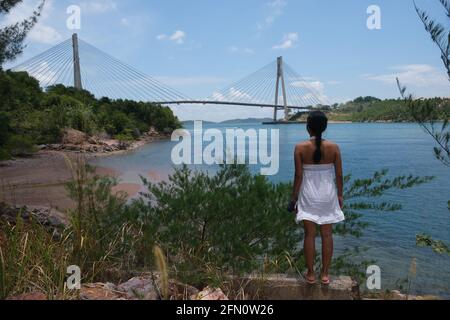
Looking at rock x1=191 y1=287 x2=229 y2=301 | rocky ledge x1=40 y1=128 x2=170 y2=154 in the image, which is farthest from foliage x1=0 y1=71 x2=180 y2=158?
rock x1=191 y1=287 x2=229 y2=301

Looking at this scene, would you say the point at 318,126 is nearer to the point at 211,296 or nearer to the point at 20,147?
the point at 211,296

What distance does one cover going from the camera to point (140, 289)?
9.39ft

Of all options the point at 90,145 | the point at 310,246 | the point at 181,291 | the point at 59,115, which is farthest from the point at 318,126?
the point at 59,115

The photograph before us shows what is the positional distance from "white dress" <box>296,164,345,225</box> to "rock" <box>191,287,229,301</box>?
77 centimetres

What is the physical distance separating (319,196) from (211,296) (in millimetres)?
1047

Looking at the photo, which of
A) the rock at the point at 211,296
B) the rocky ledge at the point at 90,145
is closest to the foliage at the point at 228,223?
the rock at the point at 211,296

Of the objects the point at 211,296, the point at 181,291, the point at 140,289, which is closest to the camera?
the point at 211,296

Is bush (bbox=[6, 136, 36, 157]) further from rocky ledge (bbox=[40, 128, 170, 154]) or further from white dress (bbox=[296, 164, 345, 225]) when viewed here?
white dress (bbox=[296, 164, 345, 225])

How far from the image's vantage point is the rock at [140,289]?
2.73 metres

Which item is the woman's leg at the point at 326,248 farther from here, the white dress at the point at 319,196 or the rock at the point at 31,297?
the rock at the point at 31,297

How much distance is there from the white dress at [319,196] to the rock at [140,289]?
1.14 meters

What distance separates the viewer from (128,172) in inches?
742
